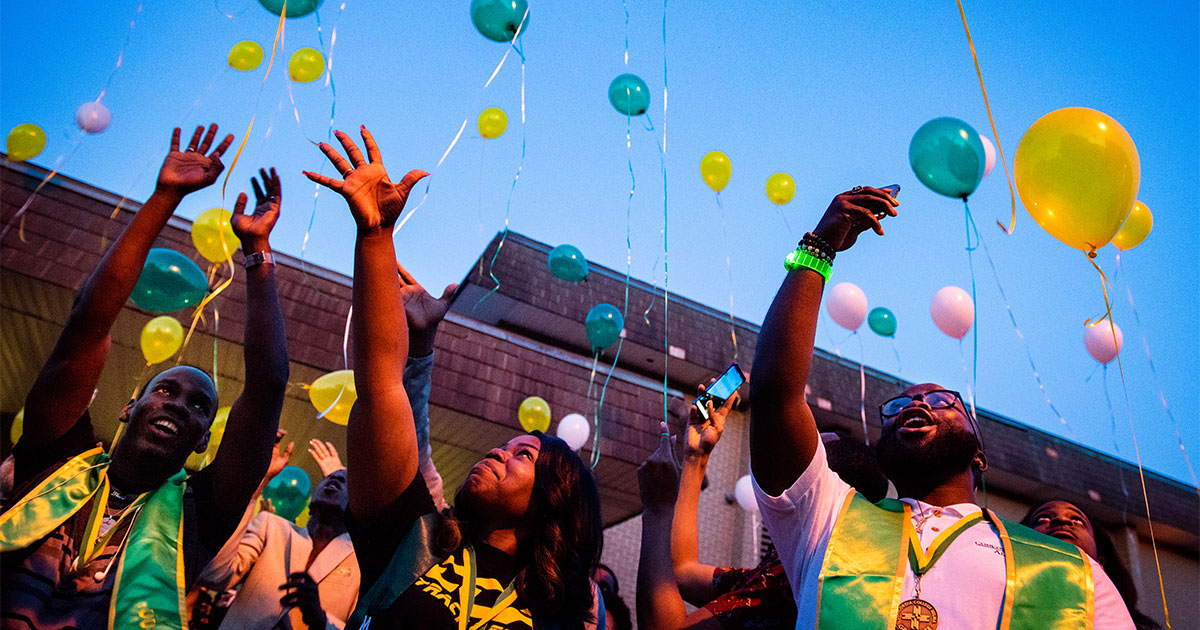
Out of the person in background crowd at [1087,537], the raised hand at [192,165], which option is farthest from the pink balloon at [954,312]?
the raised hand at [192,165]

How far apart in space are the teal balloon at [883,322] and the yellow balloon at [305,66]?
A: 5129mm

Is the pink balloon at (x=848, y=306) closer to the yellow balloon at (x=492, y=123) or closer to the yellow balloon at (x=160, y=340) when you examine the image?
the yellow balloon at (x=492, y=123)

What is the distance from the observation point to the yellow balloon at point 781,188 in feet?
20.1

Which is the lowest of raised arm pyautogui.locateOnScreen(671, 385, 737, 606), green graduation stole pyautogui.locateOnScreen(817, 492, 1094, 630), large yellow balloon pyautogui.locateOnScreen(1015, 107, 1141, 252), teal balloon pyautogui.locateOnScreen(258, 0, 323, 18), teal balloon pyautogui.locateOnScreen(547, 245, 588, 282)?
green graduation stole pyautogui.locateOnScreen(817, 492, 1094, 630)

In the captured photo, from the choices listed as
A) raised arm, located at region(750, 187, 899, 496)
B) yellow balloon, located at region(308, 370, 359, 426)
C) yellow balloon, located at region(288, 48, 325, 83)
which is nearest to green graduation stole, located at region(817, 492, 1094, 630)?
raised arm, located at region(750, 187, 899, 496)

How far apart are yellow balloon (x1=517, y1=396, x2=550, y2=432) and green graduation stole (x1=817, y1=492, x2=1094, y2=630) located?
481cm

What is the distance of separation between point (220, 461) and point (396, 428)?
777 mm

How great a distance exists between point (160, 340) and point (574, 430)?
319 cm

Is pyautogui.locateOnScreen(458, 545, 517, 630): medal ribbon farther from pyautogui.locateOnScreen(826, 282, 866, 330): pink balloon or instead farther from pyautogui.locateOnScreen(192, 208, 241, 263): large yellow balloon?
pyautogui.locateOnScreen(826, 282, 866, 330): pink balloon

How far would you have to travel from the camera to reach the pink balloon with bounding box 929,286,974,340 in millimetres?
6043

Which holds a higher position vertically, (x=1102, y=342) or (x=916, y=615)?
(x=1102, y=342)

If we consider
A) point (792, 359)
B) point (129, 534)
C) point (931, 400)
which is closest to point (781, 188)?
point (931, 400)

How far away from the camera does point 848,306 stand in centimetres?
673

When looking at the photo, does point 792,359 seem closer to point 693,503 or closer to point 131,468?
point 693,503
